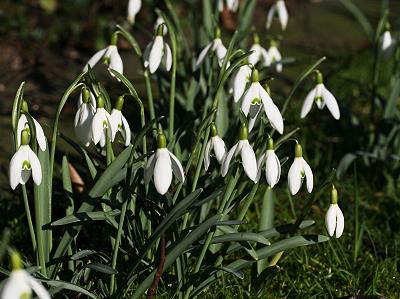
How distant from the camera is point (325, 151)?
3.72m

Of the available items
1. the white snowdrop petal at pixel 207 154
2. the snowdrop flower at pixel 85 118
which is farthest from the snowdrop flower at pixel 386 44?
the snowdrop flower at pixel 85 118

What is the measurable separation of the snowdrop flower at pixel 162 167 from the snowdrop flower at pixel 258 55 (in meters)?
1.01

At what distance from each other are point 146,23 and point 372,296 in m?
3.53

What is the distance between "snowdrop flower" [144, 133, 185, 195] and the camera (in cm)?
193

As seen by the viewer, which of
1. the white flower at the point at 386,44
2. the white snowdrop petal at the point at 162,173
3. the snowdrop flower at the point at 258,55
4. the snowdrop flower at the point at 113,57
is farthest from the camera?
the white flower at the point at 386,44

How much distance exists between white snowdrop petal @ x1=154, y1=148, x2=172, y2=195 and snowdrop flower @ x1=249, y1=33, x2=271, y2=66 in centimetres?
106

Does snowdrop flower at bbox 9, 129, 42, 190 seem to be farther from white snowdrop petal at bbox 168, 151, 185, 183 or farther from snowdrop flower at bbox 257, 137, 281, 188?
snowdrop flower at bbox 257, 137, 281, 188

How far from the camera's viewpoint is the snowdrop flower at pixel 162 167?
1928 millimetres

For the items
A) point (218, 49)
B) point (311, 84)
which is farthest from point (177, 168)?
point (311, 84)

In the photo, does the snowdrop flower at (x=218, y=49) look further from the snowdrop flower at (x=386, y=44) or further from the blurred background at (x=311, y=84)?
the snowdrop flower at (x=386, y=44)

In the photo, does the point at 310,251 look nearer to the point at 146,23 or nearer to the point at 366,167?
the point at 366,167

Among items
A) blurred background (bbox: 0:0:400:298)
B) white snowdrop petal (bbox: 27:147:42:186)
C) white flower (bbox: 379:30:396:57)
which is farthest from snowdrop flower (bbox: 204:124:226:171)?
white flower (bbox: 379:30:396:57)

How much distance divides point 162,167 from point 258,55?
1.25 meters

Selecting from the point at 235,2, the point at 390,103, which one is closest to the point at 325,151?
the point at 390,103
